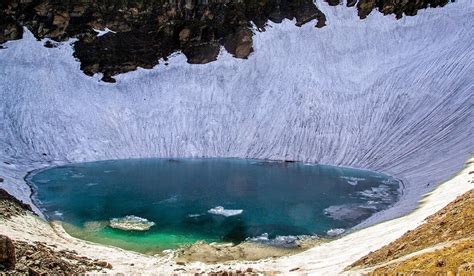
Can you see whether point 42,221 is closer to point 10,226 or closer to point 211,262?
point 10,226

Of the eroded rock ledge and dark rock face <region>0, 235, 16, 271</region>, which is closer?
dark rock face <region>0, 235, 16, 271</region>

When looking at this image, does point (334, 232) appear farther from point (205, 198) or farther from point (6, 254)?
point (6, 254)

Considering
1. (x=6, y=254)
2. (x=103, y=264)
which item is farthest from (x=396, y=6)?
(x=6, y=254)

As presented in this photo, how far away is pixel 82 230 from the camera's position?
91.4 ft

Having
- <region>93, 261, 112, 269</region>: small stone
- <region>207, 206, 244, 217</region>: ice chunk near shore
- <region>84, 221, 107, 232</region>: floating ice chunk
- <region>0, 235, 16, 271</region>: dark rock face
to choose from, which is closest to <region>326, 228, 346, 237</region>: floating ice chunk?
<region>207, 206, 244, 217</region>: ice chunk near shore

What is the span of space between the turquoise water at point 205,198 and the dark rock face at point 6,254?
11610 mm

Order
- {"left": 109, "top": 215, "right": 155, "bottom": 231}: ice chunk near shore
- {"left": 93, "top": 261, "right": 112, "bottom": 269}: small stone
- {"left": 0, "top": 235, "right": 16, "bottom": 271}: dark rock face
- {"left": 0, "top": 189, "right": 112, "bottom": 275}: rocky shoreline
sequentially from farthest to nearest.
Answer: {"left": 109, "top": 215, "right": 155, "bottom": 231}: ice chunk near shore → {"left": 93, "top": 261, "right": 112, "bottom": 269}: small stone → {"left": 0, "top": 189, "right": 112, "bottom": 275}: rocky shoreline → {"left": 0, "top": 235, "right": 16, "bottom": 271}: dark rock face

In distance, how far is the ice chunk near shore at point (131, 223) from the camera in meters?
28.5

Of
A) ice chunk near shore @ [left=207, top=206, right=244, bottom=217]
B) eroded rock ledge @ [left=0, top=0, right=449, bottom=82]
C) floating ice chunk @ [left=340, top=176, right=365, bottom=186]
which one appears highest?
eroded rock ledge @ [left=0, top=0, right=449, bottom=82]

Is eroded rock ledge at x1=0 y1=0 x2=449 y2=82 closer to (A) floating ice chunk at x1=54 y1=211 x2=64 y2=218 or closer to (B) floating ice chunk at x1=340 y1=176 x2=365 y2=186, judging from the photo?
(B) floating ice chunk at x1=340 y1=176 x2=365 y2=186

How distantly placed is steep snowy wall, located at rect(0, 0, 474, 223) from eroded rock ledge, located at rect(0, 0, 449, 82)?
159 centimetres

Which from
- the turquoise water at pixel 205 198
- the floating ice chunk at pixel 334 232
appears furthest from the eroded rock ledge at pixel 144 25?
the floating ice chunk at pixel 334 232

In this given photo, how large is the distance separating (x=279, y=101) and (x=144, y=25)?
21052mm

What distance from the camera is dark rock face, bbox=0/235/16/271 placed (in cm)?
1315
